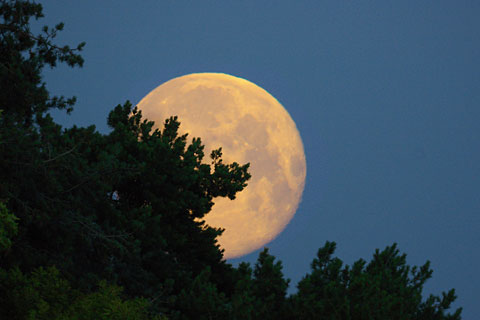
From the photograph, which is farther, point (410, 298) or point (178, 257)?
point (178, 257)

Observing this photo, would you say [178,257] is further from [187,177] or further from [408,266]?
[408,266]

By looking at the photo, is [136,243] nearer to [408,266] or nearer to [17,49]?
[17,49]

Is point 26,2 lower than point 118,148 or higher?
higher

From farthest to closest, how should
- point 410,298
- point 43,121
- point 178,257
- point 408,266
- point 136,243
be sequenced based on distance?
point 408,266 < point 178,257 < point 410,298 < point 43,121 < point 136,243

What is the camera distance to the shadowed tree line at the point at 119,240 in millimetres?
11267

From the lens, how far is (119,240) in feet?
51.5

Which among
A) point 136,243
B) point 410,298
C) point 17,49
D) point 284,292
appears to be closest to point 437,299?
point 410,298

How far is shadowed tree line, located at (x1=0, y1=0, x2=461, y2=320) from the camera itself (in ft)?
37.0

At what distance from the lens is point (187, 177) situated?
19219 millimetres

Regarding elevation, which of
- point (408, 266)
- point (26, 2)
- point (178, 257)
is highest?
point (26, 2)

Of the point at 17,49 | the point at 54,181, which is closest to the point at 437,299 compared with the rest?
the point at 54,181

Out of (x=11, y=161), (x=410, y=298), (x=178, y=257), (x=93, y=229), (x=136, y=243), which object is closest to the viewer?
(x=11, y=161)

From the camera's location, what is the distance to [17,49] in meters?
18.6

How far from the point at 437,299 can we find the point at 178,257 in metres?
8.49
